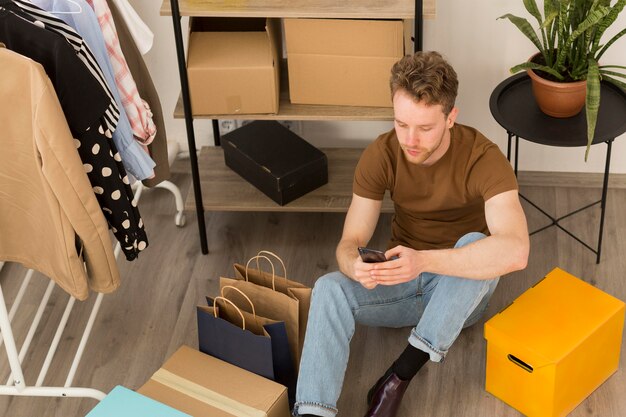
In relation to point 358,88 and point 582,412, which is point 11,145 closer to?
point 358,88

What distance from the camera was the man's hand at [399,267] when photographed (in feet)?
8.44

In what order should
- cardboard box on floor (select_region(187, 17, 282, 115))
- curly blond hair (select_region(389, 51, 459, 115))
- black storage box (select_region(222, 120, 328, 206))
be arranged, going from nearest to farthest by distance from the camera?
1. curly blond hair (select_region(389, 51, 459, 115))
2. cardboard box on floor (select_region(187, 17, 282, 115))
3. black storage box (select_region(222, 120, 328, 206))

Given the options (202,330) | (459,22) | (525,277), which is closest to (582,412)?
(525,277)

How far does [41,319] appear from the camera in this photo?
325 centimetres

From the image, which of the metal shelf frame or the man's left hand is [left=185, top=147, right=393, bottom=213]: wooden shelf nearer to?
the metal shelf frame

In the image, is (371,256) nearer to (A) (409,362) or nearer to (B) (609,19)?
(A) (409,362)

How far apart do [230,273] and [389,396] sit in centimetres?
87

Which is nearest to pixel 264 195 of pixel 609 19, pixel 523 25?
pixel 523 25

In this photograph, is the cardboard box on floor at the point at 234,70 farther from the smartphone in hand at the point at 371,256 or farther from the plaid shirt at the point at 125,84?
the smartphone in hand at the point at 371,256

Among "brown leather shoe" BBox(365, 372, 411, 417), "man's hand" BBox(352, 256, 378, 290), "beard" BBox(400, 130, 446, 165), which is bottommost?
"brown leather shoe" BBox(365, 372, 411, 417)

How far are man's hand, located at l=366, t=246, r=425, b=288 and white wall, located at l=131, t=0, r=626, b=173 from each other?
1.09 meters

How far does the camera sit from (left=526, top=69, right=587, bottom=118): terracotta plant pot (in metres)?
2.96

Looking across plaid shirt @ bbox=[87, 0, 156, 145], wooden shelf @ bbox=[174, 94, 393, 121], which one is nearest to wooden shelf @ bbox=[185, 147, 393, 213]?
wooden shelf @ bbox=[174, 94, 393, 121]

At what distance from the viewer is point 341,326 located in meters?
2.68
